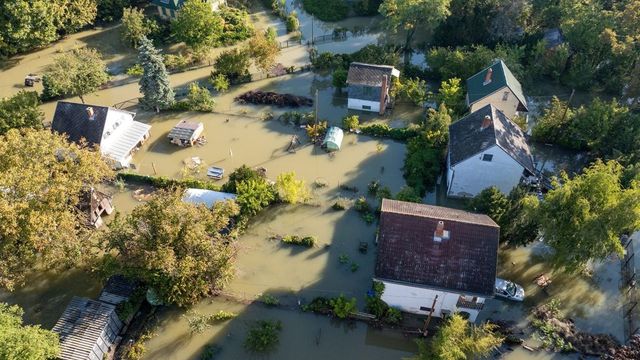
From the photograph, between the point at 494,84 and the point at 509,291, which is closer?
the point at 509,291

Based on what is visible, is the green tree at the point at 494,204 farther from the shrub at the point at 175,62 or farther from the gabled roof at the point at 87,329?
the shrub at the point at 175,62

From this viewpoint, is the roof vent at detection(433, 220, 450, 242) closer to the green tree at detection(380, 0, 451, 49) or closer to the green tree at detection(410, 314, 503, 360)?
the green tree at detection(410, 314, 503, 360)

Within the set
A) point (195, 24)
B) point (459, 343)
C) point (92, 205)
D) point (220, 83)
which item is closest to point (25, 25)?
point (195, 24)

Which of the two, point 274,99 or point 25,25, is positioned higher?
point 25,25

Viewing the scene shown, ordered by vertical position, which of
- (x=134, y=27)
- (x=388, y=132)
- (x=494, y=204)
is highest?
(x=134, y=27)

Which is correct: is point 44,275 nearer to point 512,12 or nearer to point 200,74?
point 200,74

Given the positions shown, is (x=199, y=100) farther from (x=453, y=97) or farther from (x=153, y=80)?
(x=453, y=97)

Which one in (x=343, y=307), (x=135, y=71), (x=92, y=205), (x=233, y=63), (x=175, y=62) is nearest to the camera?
(x=343, y=307)

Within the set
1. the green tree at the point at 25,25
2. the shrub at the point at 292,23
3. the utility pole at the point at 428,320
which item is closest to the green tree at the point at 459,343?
the utility pole at the point at 428,320
